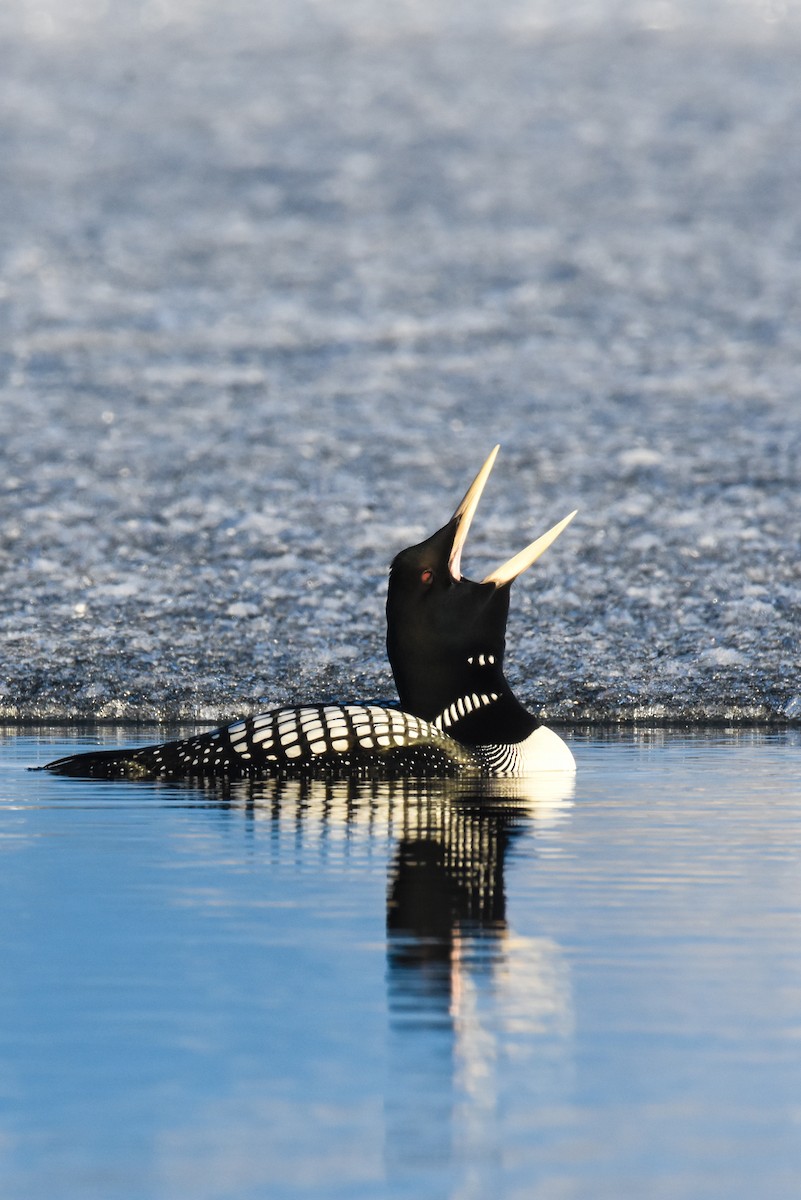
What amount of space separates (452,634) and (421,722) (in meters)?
0.33

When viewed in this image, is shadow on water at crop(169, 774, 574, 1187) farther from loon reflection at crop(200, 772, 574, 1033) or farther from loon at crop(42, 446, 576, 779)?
loon at crop(42, 446, 576, 779)

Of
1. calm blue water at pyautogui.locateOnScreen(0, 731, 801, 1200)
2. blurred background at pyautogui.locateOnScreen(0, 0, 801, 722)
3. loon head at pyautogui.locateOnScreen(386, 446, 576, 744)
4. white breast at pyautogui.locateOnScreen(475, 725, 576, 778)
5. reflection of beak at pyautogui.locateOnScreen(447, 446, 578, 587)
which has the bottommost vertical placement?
calm blue water at pyautogui.locateOnScreen(0, 731, 801, 1200)

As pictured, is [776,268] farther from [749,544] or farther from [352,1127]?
[352,1127]

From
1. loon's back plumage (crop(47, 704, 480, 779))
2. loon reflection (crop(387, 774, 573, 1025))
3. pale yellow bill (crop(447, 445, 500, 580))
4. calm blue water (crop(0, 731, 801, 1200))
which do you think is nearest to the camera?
calm blue water (crop(0, 731, 801, 1200))

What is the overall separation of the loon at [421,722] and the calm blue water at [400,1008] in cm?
90

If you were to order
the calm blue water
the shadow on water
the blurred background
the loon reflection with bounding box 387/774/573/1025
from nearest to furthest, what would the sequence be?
the calm blue water < the shadow on water < the loon reflection with bounding box 387/774/573/1025 < the blurred background

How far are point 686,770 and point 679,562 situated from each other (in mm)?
3841

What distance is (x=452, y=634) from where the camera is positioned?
6.00 meters

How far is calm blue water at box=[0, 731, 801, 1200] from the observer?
2.10 meters

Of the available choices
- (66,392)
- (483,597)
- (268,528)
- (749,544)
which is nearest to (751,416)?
(749,544)

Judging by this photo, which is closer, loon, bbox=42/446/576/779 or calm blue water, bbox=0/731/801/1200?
calm blue water, bbox=0/731/801/1200

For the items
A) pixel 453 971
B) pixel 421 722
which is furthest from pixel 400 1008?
pixel 421 722

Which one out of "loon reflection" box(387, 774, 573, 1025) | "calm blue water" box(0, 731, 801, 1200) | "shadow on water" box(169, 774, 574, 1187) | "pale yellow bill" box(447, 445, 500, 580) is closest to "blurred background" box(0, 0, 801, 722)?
"pale yellow bill" box(447, 445, 500, 580)

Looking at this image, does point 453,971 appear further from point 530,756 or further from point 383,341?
point 383,341
